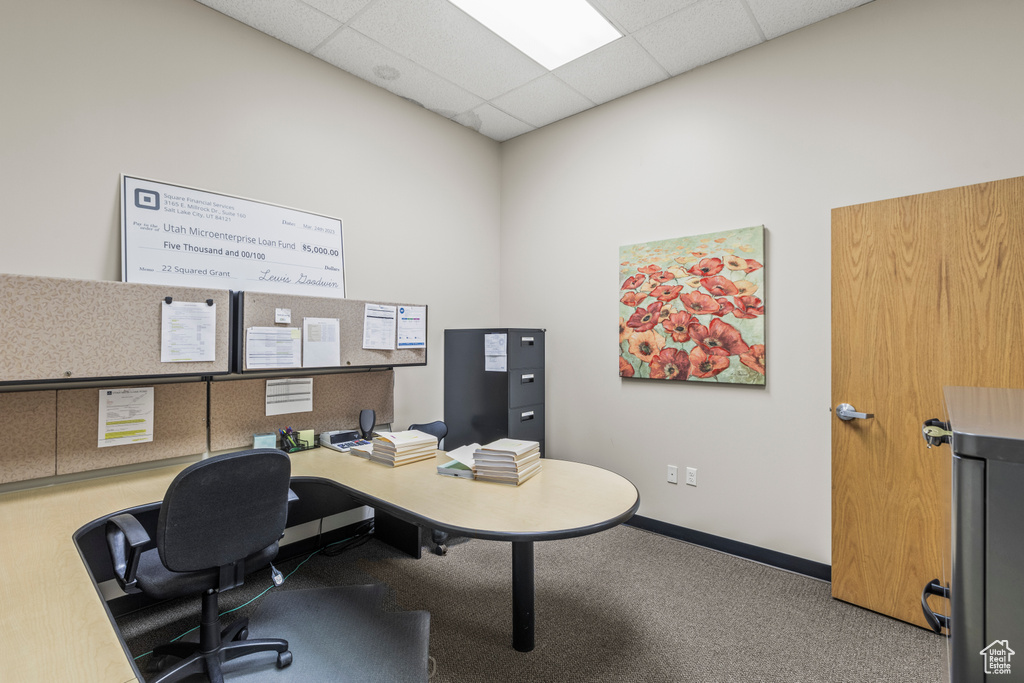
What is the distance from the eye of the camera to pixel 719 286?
257 cm

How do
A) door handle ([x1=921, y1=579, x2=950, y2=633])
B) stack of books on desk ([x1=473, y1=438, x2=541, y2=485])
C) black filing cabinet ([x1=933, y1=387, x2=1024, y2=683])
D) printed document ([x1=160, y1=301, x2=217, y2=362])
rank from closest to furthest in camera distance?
black filing cabinet ([x1=933, y1=387, x2=1024, y2=683]) → door handle ([x1=921, y1=579, x2=950, y2=633]) → stack of books on desk ([x1=473, y1=438, x2=541, y2=485]) → printed document ([x1=160, y1=301, x2=217, y2=362])

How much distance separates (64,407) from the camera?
1.77m

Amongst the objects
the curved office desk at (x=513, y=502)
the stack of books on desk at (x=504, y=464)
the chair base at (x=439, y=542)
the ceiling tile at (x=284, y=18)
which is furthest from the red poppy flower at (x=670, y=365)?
the ceiling tile at (x=284, y=18)

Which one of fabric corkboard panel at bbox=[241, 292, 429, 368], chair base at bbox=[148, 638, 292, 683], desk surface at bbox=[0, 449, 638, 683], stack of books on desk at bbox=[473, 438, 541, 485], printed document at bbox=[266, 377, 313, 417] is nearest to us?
desk surface at bbox=[0, 449, 638, 683]

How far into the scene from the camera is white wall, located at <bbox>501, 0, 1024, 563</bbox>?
77.7 inches

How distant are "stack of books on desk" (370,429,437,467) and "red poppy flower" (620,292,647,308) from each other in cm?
150

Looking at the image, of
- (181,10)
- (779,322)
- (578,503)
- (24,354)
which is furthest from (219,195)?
(779,322)

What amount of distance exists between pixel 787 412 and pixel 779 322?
0.47 meters

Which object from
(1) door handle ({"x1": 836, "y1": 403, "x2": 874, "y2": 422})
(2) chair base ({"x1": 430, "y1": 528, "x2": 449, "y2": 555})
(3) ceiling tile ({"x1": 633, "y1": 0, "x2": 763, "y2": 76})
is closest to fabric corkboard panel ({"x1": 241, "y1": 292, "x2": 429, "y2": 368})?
(2) chair base ({"x1": 430, "y1": 528, "x2": 449, "y2": 555})

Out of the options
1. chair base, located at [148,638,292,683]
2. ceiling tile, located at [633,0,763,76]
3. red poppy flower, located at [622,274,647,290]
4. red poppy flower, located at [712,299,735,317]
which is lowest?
chair base, located at [148,638,292,683]

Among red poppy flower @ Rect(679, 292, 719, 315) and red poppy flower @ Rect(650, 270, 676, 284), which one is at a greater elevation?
red poppy flower @ Rect(650, 270, 676, 284)

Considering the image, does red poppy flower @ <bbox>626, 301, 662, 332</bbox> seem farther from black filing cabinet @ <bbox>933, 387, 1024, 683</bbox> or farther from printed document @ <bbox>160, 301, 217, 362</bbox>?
black filing cabinet @ <bbox>933, 387, 1024, 683</bbox>

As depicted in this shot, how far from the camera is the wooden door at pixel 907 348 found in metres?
1.79

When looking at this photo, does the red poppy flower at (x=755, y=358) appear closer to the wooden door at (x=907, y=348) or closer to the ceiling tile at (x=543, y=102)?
the wooden door at (x=907, y=348)
